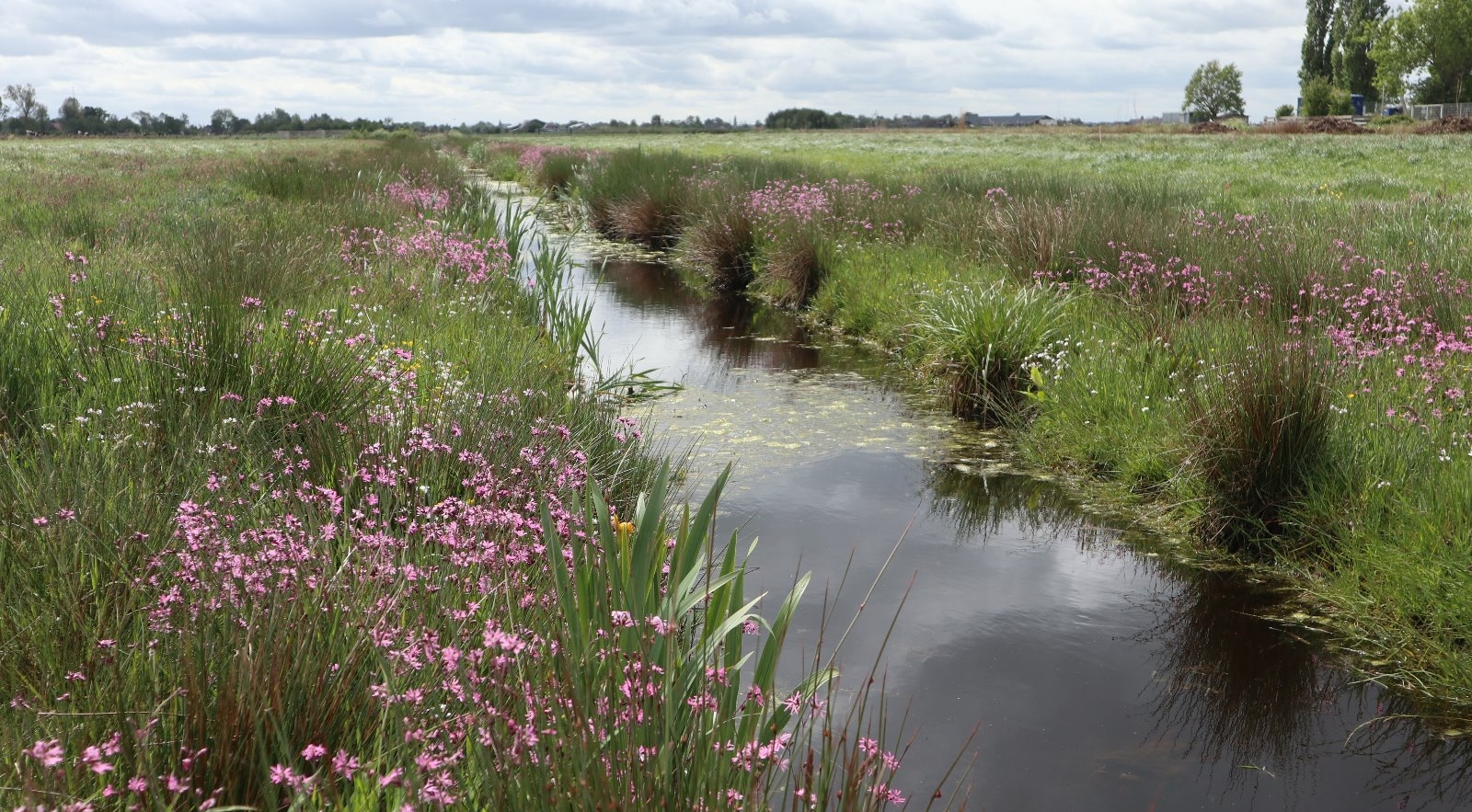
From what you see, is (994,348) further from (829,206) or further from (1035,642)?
(829,206)

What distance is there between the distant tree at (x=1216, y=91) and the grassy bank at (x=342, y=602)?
102314mm

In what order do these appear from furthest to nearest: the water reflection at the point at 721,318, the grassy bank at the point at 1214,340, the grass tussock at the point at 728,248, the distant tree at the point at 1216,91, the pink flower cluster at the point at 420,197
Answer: the distant tree at the point at 1216,91
the grass tussock at the point at 728,248
the pink flower cluster at the point at 420,197
the water reflection at the point at 721,318
the grassy bank at the point at 1214,340

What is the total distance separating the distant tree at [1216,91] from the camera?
314 ft

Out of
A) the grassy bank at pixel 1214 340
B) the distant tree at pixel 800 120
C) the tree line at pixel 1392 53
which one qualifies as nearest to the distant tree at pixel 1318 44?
the tree line at pixel 1392 53

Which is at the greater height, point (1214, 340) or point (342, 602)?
point (1214, 340)

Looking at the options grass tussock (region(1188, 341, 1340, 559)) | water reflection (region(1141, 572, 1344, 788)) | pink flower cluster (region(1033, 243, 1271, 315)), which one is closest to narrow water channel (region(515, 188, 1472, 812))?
water reflection (region(1141, 572, 1344, 788))

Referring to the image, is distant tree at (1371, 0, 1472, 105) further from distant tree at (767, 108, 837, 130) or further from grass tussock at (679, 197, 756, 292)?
grass tussock at (679, 197, 756, 292)

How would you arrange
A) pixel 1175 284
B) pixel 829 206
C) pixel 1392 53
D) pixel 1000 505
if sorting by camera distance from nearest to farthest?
pixel 1000 505 → pixel 1175 284 → pixel 829 206 → pixel 1392 53

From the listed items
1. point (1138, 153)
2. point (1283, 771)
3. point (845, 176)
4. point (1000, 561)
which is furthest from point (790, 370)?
point (1138, 153)

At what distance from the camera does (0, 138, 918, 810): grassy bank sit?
6.66 ft

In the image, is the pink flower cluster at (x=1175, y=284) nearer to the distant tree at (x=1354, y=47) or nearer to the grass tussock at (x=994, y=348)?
the grass tussock at (x=994, y=348)

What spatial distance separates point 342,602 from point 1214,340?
563cm

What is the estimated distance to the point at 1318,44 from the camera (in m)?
77.2

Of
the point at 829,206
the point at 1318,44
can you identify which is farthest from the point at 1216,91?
the point at 829,206
